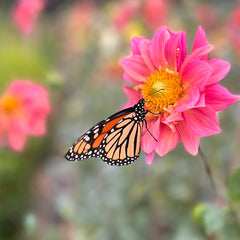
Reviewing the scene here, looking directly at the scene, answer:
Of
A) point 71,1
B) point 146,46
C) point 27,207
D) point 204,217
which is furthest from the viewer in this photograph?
point 71,1

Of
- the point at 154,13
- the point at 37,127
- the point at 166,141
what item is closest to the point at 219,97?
the point at 166,141

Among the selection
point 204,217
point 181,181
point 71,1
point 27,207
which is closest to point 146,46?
point 204,217

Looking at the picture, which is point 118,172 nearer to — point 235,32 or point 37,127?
point 37,127

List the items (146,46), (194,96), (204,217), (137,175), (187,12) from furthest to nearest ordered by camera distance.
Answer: (137,175)
(187,12)
(204,217)
(146,46)
(194,96)

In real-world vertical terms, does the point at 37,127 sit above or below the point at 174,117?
above

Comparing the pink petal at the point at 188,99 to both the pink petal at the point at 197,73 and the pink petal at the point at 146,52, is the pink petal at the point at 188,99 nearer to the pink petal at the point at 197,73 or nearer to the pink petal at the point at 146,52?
the pink petal at the point at 197,73

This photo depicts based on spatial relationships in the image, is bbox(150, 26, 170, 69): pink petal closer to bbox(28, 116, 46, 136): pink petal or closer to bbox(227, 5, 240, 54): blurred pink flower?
bbox(28, 116, 46, 136): pink petal

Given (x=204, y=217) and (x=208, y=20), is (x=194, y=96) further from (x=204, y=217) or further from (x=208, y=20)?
(x=208, y=20)
